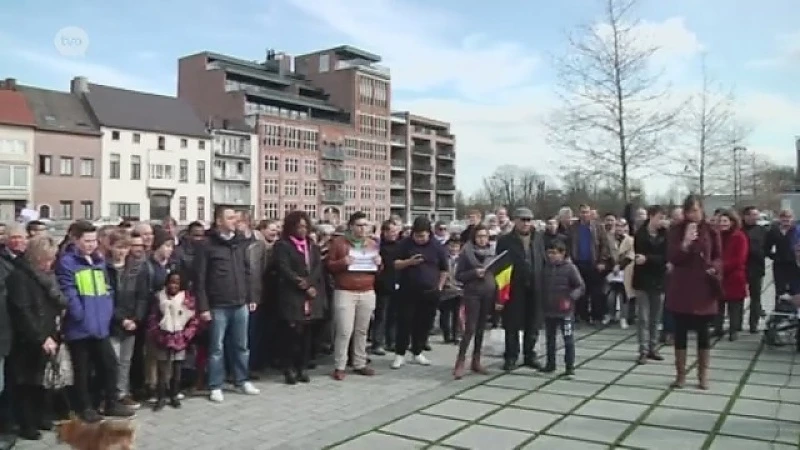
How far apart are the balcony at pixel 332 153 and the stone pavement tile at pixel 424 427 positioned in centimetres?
8064

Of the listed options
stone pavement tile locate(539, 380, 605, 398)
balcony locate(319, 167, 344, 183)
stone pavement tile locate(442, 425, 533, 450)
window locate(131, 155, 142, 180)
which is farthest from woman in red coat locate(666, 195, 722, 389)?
balcony locate(319, 167, 344, 183)

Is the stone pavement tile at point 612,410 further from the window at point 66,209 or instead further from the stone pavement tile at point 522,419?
the window at point 66,209

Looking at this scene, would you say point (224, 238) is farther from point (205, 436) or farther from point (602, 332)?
point (602, 332)

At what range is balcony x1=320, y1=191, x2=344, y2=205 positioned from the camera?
87250mm

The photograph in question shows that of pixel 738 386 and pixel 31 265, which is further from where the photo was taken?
pixel 738 386

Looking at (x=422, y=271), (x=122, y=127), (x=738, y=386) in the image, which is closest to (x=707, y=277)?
(x=738, y=386)

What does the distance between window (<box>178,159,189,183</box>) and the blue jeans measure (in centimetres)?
6381

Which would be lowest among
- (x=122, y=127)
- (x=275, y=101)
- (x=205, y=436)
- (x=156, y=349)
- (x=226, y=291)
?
(x=205, y=436)

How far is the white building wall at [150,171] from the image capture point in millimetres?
61188

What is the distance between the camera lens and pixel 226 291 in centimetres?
684

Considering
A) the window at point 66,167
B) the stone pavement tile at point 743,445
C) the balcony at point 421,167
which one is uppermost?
the balcony at point 421,167

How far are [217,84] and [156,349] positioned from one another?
3037 inches

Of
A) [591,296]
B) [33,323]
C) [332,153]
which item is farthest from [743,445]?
[332,153]

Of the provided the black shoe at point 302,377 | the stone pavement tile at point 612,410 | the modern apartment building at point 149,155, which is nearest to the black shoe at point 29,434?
the black shoe at point 302,377
